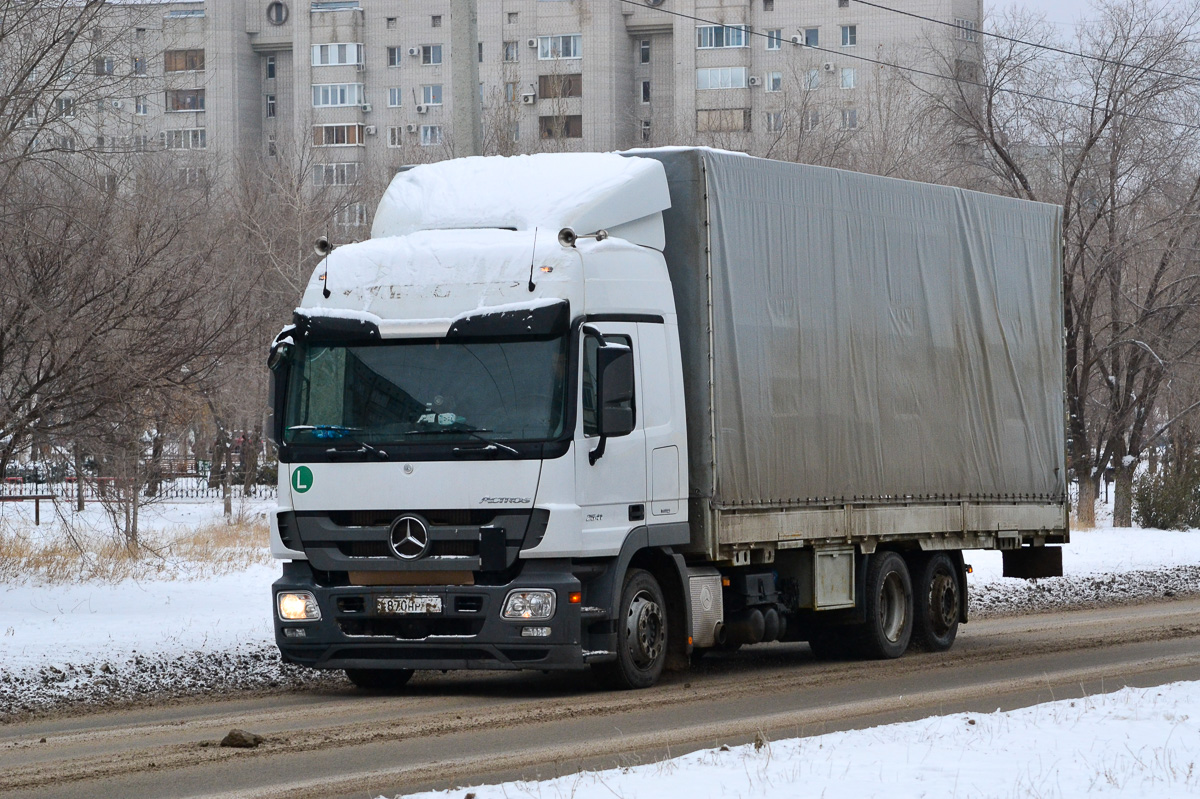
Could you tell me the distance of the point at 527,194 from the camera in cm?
1257

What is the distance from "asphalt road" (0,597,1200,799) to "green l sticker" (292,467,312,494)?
1.50 metres

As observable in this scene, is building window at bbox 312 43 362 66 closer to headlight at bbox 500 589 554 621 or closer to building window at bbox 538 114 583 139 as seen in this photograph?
building window at bbox 538 114 583 139

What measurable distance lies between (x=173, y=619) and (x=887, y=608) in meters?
6.67

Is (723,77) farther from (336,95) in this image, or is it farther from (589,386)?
(589,386)

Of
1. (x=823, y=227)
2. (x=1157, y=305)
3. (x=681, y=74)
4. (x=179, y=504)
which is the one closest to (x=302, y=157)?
(x=179, y=504)

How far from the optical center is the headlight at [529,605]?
1152cm

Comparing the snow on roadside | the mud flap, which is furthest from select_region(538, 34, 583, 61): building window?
the snow on roadside

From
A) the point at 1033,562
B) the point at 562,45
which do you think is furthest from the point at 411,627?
the point at 562,45

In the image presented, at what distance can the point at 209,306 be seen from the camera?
755 inches

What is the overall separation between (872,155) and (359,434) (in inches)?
1295

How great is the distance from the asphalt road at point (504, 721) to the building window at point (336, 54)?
81.7 m

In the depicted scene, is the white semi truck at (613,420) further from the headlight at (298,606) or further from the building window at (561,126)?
the building window at (561,126)

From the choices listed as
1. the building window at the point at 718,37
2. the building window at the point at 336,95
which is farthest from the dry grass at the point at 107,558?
the building window at the point at 336,95

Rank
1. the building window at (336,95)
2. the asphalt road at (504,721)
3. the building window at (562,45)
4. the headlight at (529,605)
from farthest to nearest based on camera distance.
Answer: the building window at (336,95) < the building window at (562,45) < the headlight at (529,605) < the asphalt road at (504,721)
